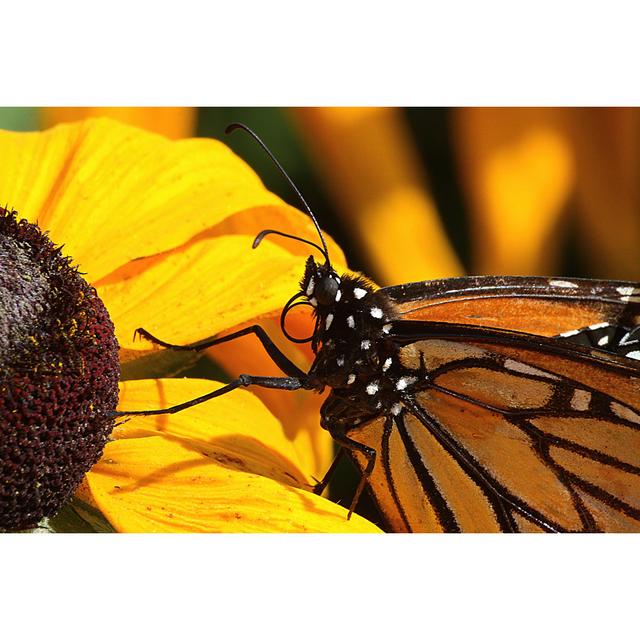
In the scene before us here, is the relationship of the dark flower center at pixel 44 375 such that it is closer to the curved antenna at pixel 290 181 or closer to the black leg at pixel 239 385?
the black leg at pixel 239 385

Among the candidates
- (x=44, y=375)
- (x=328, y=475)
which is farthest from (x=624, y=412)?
(x=44, y=375)

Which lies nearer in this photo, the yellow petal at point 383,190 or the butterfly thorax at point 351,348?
the butterfly thorax at point 351,348

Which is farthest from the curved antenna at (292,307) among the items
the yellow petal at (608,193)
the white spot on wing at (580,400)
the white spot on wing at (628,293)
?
the yellow petal at (608,193)

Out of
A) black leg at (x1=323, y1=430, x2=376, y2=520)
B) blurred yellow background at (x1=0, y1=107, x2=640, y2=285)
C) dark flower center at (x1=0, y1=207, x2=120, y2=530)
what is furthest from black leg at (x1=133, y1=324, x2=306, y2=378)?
blurred yellow background at (x1=0, y1=107, x2=640, y2=285)

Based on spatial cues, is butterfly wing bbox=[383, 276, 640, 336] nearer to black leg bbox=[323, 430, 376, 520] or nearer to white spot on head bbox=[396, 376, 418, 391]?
white spot on head bbox=[396, 376, 418, 391]
